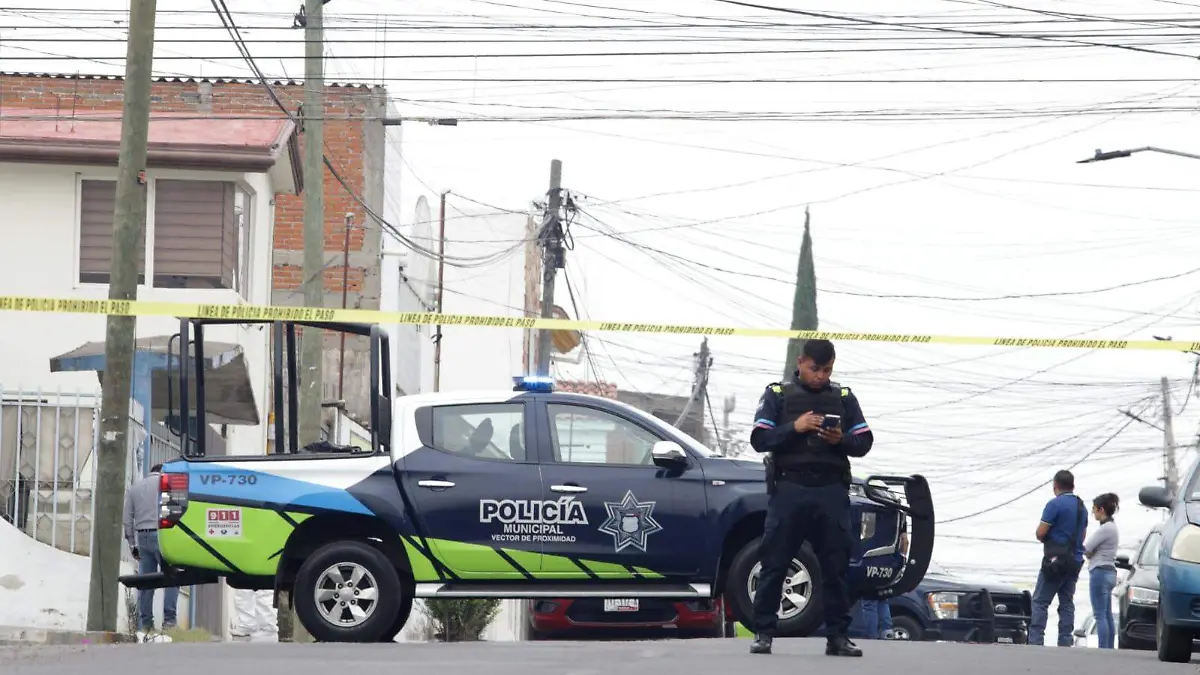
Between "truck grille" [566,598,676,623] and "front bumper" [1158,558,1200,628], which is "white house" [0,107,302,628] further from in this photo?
"front bumper" [1158,558,1200,628]

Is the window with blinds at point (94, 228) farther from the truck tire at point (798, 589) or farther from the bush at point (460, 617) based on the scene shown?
the truck tire at point (798, 589)

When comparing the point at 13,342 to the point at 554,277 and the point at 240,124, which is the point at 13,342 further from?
the point at 554,277

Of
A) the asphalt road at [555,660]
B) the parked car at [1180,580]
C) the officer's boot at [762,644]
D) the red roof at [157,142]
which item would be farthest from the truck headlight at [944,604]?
the red roof at [157,142]

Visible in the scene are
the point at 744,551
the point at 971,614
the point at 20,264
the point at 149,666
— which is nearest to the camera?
the point at 149,666

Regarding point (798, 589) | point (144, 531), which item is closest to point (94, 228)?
point (144, 531)

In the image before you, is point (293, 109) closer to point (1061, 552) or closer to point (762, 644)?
point (1061, 552)

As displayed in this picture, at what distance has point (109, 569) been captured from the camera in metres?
14.9

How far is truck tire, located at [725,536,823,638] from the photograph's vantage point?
12312 millimetres

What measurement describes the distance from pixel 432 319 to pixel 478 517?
3066 millimetres

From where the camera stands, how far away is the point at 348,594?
12.1 m

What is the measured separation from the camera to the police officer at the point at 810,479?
10.2 m

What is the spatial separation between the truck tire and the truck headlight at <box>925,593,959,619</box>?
23.0 ft

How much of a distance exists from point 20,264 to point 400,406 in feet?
41.5

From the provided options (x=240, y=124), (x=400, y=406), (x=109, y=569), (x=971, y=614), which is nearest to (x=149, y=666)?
(x=400, y=406)
